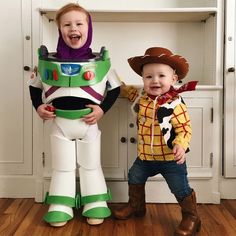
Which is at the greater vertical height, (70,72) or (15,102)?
(70,72)

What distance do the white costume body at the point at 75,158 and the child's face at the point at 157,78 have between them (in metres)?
0.18

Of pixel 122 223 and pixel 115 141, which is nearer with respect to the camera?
pixel 122 223

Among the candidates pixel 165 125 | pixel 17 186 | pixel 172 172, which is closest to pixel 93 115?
pixel 165 125

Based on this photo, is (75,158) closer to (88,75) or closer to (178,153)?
(88,75)

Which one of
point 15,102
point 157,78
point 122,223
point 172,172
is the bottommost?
point 122,223

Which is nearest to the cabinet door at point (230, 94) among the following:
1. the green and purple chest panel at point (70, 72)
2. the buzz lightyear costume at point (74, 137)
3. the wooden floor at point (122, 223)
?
the wooden floor at point (122, 223)

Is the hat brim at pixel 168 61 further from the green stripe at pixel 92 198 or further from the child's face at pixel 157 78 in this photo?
the green stripe at pixel 92 198

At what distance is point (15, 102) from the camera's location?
88.9 inches

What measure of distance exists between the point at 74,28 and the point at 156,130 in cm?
57

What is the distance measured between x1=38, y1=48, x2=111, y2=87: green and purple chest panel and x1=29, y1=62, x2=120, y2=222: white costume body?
41mm

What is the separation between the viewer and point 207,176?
2.19 meters

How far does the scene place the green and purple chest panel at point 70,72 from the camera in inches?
71.7

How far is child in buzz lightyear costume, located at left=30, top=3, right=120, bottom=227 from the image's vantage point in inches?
72.4

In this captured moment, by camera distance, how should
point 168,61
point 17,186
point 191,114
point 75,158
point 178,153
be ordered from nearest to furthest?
point 178,153
point 168,61
point 75,158
point 191,114
point 17,186
